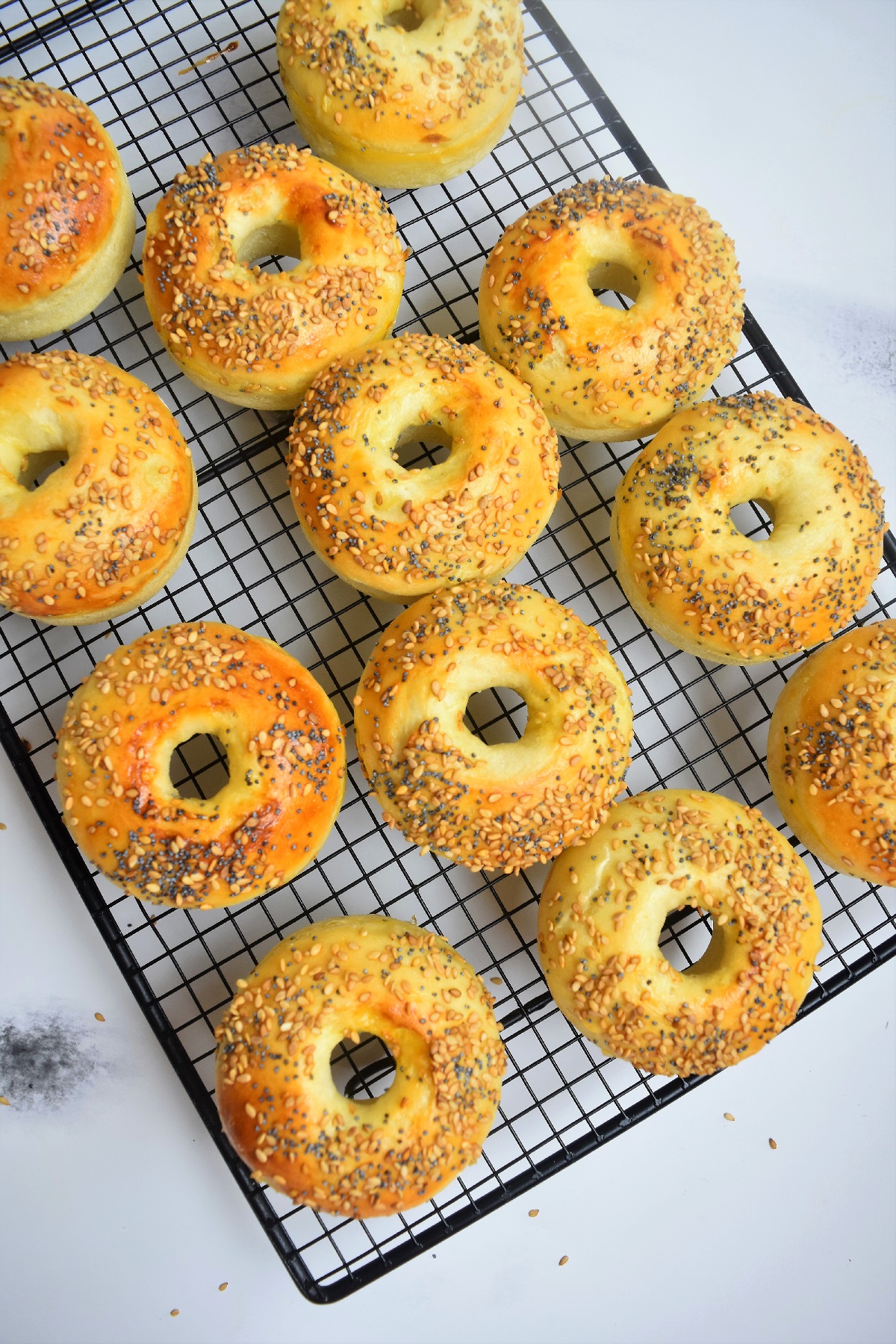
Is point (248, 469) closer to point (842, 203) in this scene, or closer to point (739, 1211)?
point (842, 203)

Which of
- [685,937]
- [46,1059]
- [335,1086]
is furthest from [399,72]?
[46,1059]

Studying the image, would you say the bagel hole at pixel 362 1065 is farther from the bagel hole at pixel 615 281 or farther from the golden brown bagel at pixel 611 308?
the bagel hole at pixel 615 281

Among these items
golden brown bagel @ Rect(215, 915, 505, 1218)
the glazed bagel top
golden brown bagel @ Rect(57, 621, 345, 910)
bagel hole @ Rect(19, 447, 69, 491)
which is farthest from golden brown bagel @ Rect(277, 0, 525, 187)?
golden brown bagel @ Rect(215, 915, 505, 1218)

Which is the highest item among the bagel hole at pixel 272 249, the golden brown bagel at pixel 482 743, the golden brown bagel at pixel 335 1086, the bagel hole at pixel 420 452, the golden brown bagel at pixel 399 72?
the golden brown bagel at pixel 399 72

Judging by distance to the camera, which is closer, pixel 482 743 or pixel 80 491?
pixel 80 491

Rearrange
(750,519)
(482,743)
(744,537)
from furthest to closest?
(750,519), (744,537), (482,743)

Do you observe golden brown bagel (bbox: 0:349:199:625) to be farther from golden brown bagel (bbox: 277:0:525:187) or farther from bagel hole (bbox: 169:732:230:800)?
golden brown bagel (bbox: 277:0:525:187)

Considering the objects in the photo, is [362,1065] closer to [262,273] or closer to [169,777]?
[169,777]

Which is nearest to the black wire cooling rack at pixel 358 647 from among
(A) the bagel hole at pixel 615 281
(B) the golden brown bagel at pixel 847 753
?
(B) the golden brown bagel at pixel 847 753
